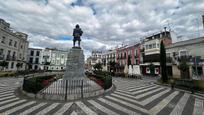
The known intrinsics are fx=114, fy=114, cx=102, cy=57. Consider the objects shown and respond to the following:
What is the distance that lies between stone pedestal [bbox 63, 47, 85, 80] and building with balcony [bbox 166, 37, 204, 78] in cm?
1907

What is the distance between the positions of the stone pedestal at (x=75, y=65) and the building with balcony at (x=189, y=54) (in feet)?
62.6

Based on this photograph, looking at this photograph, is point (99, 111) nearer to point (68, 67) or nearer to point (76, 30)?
point (68, 67)

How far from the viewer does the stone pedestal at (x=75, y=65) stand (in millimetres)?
12627

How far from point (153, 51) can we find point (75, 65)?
84.0 feet

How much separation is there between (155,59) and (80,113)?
29.4 meters

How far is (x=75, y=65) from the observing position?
12938 mm

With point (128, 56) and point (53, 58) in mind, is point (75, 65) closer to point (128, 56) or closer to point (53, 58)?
point (128, 56)

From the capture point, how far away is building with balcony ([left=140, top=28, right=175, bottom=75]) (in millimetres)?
30586

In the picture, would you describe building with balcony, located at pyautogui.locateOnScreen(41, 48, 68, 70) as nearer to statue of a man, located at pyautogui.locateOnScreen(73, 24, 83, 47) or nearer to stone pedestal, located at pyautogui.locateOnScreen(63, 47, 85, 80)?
statue of a man, located at pyautogui.locateOnScreen(73, 24, 83, 47)

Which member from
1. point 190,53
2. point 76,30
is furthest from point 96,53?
point 76,30

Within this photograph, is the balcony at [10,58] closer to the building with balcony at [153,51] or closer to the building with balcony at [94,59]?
the building with balcony at [153,51]

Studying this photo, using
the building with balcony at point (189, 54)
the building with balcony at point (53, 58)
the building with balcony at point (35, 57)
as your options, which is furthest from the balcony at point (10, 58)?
the building with balcony at point (189, 54)

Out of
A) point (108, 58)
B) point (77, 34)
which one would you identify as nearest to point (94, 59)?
point (108, 58)

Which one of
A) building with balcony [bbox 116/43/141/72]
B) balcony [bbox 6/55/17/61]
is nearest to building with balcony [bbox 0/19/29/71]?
balcony [bbox 6/55/17/61]
